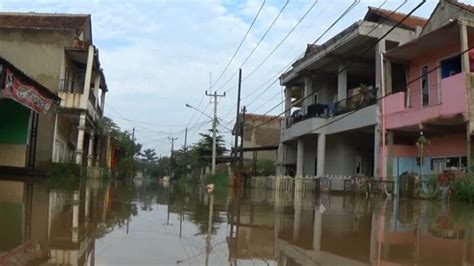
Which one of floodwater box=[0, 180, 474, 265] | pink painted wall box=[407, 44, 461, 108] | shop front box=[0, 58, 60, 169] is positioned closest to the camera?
Answer: floodwater box=[0, 180, 474, 265]

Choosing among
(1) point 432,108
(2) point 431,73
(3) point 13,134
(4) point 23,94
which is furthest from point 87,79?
(2) point 431,73

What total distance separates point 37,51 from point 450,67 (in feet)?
65.0

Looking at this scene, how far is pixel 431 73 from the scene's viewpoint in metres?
24.2

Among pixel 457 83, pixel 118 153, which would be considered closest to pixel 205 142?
pixel 118 153

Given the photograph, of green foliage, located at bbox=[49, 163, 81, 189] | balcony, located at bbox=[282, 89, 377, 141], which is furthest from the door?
green foliage, located at bbox=[49, 163, 81, 189]

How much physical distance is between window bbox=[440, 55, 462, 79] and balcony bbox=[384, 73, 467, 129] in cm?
181

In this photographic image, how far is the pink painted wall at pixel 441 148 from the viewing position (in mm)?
22359

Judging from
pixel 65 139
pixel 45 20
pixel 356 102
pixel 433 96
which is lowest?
pixel 65 139

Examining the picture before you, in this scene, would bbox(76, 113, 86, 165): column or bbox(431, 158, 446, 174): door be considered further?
bbox(76, 113, 86, 165): column

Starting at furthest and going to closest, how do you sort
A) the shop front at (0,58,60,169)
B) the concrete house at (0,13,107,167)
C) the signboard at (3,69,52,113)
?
the concrete house at (0,13,107,167) < the shop front at (0,58,60,169) < the signboard at (3,69,52,113)

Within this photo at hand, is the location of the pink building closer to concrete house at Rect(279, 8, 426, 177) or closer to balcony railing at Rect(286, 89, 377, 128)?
concrete house at Rect(279, 8, 426, 177)

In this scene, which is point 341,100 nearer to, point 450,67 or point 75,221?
point 450,67

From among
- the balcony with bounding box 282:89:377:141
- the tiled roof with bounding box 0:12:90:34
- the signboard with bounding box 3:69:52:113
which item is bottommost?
the signboard with bounding box 3:69:52:113

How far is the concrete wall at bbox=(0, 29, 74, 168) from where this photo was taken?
2642 centimetres
